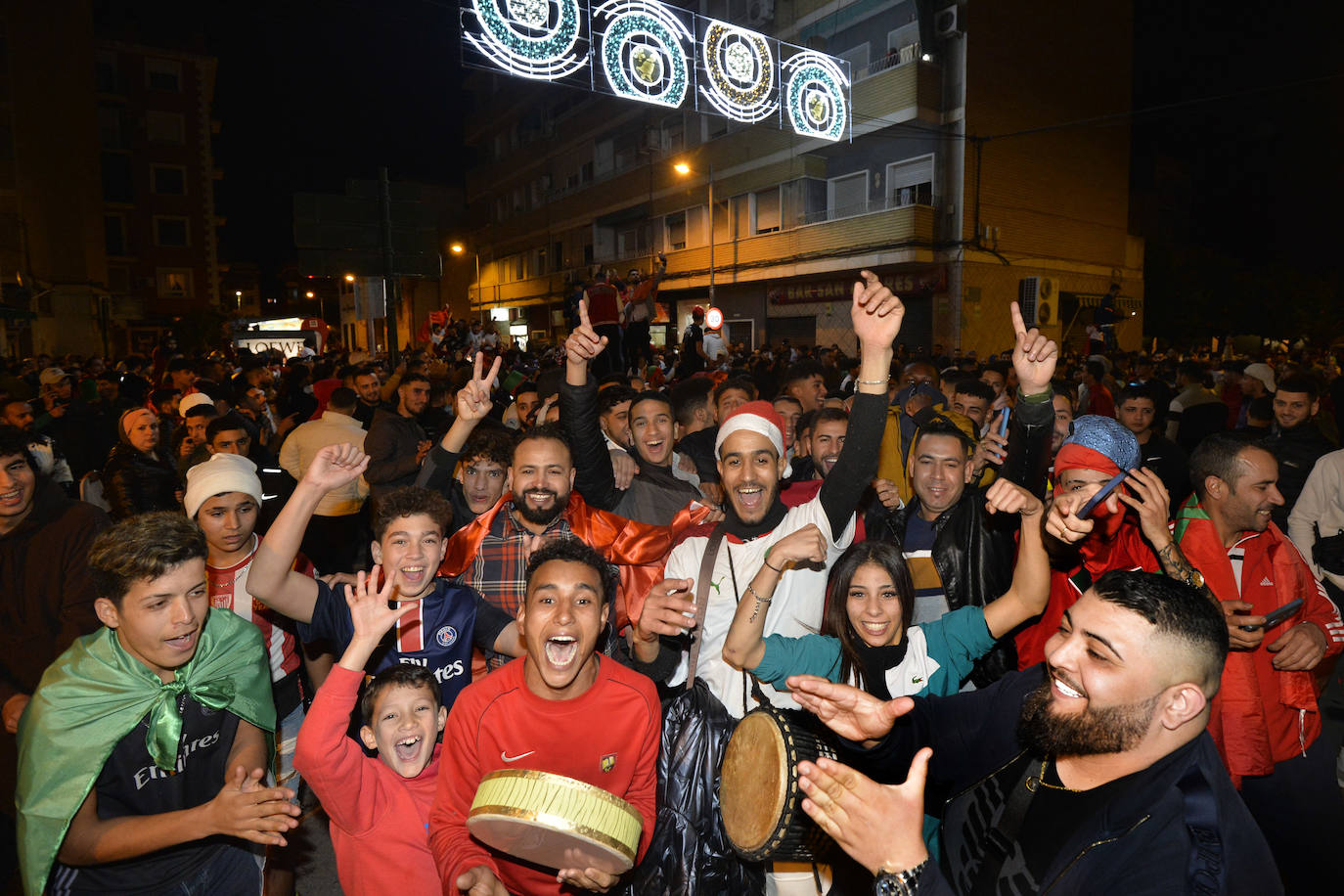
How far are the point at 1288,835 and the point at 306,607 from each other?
4.67 metres

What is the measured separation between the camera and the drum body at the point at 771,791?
225cm

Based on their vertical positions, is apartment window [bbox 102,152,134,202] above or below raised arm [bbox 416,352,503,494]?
above

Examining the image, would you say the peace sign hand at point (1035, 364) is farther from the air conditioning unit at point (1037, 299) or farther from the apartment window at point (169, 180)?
the apartment window at point (169, 180)

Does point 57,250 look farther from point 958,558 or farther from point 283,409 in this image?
point 958,558

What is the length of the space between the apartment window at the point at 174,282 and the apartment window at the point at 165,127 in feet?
27.6

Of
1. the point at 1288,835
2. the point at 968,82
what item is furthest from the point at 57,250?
the point at 1288,835

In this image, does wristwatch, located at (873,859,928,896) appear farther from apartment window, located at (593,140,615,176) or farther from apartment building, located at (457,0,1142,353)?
apartment window, located at (593,140,615,176)

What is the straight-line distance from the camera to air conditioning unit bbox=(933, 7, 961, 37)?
73.9 feet

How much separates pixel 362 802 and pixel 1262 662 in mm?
3853

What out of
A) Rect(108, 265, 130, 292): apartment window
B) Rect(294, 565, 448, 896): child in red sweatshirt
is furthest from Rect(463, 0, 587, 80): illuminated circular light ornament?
Rect(108, 265, 130, 292): apartment window

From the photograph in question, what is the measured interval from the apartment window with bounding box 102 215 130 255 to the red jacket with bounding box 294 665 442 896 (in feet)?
188

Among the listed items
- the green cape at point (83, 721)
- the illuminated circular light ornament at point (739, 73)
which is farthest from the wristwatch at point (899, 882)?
the illuminated circular light ornament at point (739, 73)

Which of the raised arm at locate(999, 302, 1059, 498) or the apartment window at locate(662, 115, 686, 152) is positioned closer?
the raised arm at locate(999, 302, 1059, 498)

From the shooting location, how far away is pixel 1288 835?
11.7 ft
